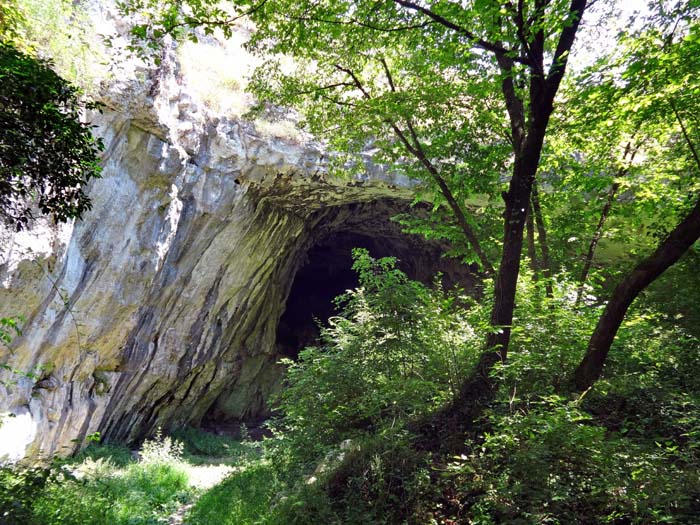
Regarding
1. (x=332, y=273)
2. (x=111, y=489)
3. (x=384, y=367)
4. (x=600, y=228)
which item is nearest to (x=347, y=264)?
(x=332, y=273)

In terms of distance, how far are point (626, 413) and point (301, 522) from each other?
136 inches

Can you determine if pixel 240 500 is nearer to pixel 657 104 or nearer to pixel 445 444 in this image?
pixel 445 444

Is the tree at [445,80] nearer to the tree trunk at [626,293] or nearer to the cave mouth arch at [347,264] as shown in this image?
the tree trunk at [626,293]

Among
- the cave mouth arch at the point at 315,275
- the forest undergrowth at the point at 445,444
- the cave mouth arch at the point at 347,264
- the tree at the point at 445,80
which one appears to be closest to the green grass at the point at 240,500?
the forest undergrowth at the point at 445,444

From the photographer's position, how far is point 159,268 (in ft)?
28.1

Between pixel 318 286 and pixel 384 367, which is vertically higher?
pixel 318 286

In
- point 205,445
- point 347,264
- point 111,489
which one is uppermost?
point 347,264

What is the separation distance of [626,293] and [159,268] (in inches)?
312

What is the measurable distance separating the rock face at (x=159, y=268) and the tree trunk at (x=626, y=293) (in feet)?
17.4

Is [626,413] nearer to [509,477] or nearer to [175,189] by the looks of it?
[509,477]

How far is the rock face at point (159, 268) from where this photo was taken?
664 centimetres

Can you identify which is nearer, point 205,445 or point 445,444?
point 445,444

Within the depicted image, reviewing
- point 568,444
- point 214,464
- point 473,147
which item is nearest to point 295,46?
point 473,147

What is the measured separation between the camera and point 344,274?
65.6ft
